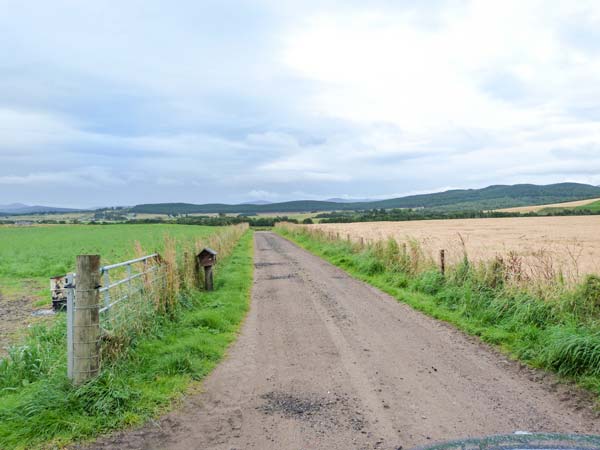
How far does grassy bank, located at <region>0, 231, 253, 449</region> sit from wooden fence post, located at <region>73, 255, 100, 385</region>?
6.5 inches

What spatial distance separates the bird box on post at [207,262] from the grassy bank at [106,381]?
3563 millimetres

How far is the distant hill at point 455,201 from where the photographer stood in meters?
146

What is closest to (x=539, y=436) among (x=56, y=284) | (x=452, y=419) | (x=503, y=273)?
(x=452, y=419)

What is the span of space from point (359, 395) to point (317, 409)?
25.4 inches

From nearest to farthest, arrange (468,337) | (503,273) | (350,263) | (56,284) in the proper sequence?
(468,337)
(503,273)
(56,284)
(350,263)

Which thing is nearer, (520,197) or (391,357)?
(391,357)

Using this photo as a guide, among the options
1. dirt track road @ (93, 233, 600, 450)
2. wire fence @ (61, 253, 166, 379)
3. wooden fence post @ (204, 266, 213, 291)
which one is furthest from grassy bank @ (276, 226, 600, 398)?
wire fence @ (61, 253, 166, 379)

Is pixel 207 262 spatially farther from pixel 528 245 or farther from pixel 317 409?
pixel 528 245

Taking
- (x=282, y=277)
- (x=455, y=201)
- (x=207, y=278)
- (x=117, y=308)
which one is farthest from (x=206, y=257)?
(x=455, y=201)

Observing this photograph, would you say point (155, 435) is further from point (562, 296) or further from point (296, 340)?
point (562, 296)

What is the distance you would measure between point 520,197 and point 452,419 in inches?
6454

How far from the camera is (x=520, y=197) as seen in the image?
15100 centimetres

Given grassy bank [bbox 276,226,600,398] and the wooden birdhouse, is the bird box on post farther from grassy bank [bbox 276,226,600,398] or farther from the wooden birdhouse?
grassy bank [bbox 276,226,600,398]

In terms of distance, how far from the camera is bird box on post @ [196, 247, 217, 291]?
12839mm
